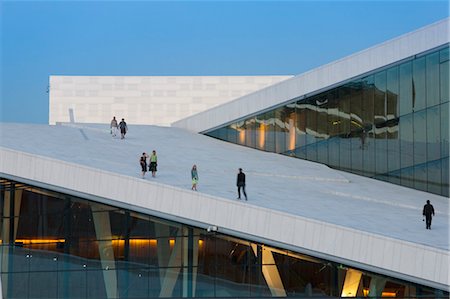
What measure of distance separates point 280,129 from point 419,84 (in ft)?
24.8

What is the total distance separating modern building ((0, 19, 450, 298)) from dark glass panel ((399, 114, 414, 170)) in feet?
0.16

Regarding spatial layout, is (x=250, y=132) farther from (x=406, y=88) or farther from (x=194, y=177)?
(x=194, y=177)

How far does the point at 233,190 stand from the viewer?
3669cm

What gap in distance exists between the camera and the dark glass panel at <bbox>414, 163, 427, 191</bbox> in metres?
44.1

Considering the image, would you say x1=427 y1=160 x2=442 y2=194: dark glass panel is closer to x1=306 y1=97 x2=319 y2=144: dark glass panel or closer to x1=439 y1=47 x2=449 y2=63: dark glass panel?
x1=439 y1=47 x2=449 y2=63: dark glass panel

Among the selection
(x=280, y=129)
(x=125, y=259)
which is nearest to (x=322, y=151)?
(x=280, y=129)

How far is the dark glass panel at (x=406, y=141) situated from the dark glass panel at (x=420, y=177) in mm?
439

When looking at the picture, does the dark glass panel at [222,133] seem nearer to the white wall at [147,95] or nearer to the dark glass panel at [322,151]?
the dark glass panel at [322,151]

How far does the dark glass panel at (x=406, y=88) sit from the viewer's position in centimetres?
4447

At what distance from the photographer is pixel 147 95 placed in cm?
7725

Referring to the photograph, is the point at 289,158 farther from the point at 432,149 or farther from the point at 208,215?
the point at 208,215

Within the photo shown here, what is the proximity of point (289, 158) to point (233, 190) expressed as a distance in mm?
11455

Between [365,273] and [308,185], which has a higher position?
[308,185]

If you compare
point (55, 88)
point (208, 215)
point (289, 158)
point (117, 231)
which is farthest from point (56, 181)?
point (55, 88)
